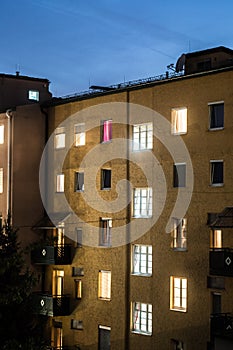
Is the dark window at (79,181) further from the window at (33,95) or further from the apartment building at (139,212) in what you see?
the window at (33,95)

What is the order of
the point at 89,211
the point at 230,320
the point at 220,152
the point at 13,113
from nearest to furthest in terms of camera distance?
the point at 230,320
the point at 220,152
the point at 89,211
the point at 13,113

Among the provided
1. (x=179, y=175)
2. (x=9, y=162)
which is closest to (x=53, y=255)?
(x=9, y=162)

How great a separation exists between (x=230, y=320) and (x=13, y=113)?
1937cm

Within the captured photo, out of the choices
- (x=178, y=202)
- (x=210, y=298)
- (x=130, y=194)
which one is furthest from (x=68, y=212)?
(x=210, y=298)

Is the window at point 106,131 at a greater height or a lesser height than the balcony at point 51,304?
greater

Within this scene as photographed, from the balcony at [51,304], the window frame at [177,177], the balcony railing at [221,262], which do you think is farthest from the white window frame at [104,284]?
the balcony railing at [221,262]

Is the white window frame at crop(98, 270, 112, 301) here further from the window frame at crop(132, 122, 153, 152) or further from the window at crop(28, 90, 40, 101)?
the window at crop(28, 90, 40, 101)

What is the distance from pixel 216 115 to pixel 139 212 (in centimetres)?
695

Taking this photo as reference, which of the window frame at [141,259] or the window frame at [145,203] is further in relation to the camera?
the window frame at [145,203]

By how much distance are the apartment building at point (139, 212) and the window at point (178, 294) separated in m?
0.05

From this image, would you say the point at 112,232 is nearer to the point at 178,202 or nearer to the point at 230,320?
the point at 178,202

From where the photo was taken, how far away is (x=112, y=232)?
40.4m

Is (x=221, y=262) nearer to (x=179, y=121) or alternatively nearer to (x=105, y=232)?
(x=179, y=121)

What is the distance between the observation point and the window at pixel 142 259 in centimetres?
3866
